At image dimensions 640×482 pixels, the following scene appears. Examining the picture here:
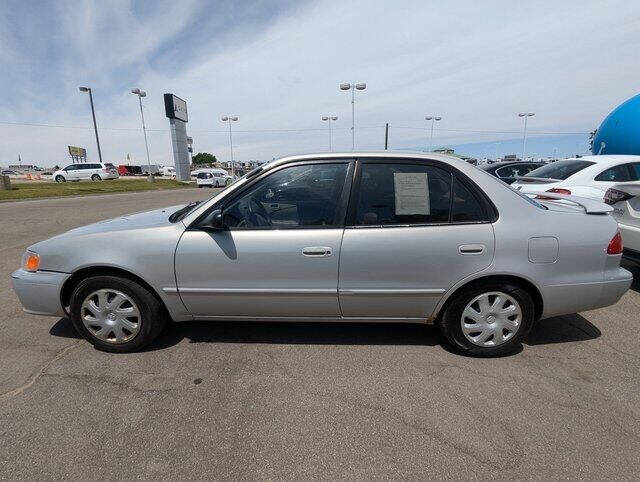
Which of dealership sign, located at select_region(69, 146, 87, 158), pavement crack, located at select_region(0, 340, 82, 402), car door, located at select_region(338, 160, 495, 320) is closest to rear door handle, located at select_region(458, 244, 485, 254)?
car door, located at select_region(338, 160, 495, 320)

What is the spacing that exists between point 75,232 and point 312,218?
2.10m

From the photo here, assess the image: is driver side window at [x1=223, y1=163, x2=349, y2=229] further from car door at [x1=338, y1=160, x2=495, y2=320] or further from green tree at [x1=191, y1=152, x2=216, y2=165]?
green tree at [x1=191, y1=152, x2=216, y2=165]

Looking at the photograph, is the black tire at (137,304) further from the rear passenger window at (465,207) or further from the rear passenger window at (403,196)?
the rear passenger window at (465,207)

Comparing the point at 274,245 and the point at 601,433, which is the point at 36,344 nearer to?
the point at 274,245

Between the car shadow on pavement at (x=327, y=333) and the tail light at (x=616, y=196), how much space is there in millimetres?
1607

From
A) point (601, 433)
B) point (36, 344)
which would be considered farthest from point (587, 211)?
point (36, 344)

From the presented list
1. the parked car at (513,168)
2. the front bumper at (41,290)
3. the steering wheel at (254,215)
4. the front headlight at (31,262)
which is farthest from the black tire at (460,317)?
the parked car at (513,168)

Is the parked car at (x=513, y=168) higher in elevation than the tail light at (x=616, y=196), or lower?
higher

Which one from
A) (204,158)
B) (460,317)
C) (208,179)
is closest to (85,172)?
(208,179)

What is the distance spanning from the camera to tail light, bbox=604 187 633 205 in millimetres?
3943

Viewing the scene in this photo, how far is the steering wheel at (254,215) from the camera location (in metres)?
2.73

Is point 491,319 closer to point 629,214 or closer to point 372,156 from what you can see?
point 372,156

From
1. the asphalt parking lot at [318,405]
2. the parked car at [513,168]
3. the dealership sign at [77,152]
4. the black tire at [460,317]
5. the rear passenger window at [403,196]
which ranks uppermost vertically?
the dealership sign at [77,152]

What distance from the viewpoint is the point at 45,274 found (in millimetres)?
2848
